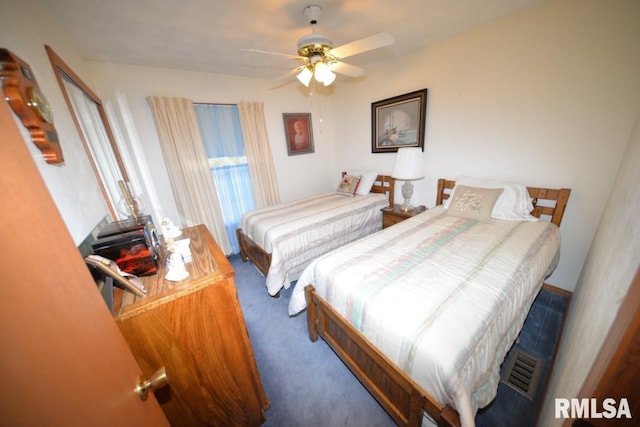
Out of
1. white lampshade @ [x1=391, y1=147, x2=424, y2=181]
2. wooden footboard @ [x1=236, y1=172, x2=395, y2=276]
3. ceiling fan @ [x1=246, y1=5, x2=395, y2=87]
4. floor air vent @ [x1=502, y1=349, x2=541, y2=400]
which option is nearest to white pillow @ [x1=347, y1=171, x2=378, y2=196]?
wooden footboard @ [x1=236, y1=172, x2=395, y2=276]

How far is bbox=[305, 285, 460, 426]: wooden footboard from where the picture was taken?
943 millimetres

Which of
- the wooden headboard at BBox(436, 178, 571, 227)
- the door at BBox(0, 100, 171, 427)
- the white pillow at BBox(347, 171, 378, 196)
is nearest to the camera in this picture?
the door at BBox(0, 100, 171, 427)

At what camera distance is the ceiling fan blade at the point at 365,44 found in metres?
1.40

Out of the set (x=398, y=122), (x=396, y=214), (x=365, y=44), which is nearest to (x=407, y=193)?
(x=396, y=214)

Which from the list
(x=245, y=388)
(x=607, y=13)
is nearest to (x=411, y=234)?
(x=245, y=388)

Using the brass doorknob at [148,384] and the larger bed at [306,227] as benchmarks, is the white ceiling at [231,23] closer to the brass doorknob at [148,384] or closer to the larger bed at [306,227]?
the larger bed at [306,227]

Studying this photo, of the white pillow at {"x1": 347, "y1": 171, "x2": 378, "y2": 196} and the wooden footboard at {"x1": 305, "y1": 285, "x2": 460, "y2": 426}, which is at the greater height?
the white pillow at {"x1": 347, "y1": 171, "x2": 378, "y2": 196}

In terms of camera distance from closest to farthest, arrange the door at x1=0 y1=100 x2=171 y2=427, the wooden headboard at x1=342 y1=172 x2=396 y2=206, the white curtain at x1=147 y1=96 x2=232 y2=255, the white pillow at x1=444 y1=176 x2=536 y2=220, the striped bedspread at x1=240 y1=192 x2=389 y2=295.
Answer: the door at x1=0 y1=100 x2=171 y2=427 → the white pillow at x1=444 y1=176 x2=536 y2=220 → the striped bedspread at x1=240 y1=192 x2=389 y2=295 → the white curtain at x1=147 y1=96 x2=232 y2=255 → the wooden headboard at x1=342 y1=172 x2=396 y2=206

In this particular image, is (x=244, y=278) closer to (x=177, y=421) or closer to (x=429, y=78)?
(x=177, y=421)

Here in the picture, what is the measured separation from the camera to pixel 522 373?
4.68 feet

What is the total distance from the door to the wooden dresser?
41cm

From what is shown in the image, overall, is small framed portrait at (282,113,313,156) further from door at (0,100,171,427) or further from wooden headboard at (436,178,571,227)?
door at (0,100,171,427)

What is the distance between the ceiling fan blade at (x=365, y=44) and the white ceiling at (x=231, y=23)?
0.31 metres

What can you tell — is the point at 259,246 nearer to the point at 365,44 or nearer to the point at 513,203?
the point at 365,44
